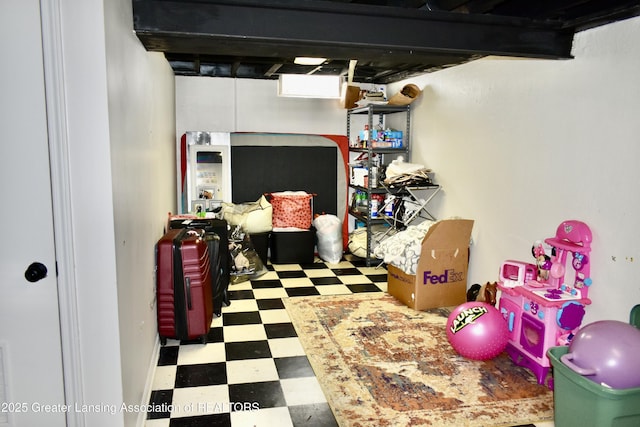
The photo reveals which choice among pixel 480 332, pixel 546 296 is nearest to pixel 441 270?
pixel 480 332

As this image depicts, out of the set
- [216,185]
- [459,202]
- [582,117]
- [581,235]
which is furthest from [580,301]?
[216,185]

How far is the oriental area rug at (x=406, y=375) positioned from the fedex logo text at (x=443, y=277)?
27 centimetres

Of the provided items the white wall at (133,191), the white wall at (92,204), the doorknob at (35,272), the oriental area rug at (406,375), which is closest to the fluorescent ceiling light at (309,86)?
the white wall at (133,191)

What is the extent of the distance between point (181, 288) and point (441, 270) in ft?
7.37

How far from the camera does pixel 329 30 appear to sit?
105 inches

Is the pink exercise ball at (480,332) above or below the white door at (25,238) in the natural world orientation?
below

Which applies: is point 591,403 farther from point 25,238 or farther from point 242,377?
point 25,238

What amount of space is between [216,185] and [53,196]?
411 cm

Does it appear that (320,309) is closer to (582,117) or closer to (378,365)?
(378,365)

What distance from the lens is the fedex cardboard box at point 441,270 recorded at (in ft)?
13.7

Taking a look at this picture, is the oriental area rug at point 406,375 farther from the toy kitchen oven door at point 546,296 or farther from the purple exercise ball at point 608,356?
the purple exercise ball at point 608,356

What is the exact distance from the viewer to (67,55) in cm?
189

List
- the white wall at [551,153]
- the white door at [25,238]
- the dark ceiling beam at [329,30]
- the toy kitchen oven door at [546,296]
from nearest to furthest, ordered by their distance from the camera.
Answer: the white door at [25,238], the dark ceiling beam at [329,30], the white wall at [551,153], the toy kitchen oven door at [546,296]

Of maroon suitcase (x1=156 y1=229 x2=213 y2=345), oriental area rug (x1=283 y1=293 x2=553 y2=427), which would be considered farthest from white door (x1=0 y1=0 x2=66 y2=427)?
oriental area rug (x1=283 y1=293 x2=553 y2=427)
